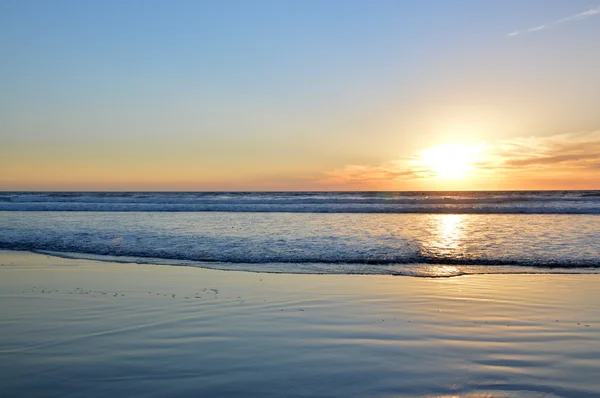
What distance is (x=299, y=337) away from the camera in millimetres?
4977

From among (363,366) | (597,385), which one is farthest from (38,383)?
(597,385)

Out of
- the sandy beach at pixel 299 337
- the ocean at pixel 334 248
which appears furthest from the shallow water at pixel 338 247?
the sandy beach at pixel 299 337

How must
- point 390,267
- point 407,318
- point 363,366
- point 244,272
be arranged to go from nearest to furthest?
point 363,366 → point 407,318 → point 244,272 → point 390,267

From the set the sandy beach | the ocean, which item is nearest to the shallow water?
the ocean

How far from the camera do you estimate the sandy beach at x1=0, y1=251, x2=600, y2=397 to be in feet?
12.1

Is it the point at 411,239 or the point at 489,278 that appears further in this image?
the point at 411,239

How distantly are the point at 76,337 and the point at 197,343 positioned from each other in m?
1.35

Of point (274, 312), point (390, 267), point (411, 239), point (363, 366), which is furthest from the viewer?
point (411, 239)

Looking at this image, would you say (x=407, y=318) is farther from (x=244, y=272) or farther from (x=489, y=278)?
(x=244, y=272)

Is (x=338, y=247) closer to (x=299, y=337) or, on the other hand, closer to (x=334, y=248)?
(x=334, y=248)

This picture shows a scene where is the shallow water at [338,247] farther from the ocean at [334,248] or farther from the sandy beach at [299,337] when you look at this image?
the sandy beach at [299,337]

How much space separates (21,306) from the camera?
6.30 metres

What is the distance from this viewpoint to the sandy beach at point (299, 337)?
3.70 metres

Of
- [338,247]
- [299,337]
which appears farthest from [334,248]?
[299,337]
